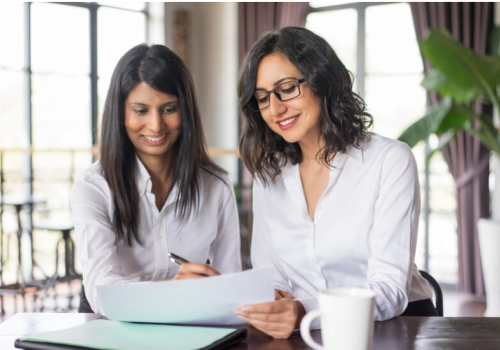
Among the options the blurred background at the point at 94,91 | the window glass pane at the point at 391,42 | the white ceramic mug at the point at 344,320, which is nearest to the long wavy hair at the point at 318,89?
the white ceramic mug at the point at 344,320

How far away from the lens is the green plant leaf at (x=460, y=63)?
362cm

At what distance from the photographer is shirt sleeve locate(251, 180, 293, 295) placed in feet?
5.72

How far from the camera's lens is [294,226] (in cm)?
171

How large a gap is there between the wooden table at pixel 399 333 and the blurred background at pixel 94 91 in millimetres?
3507

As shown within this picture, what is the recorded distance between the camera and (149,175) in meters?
1.89

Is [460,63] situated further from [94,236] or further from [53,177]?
[53,177]

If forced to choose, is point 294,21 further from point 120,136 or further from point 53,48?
point 120,136

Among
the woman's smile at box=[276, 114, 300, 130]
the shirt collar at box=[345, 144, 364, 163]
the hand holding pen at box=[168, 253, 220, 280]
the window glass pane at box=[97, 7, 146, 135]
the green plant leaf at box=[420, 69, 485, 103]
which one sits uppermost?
the window glass pane at box=[97, 7, 146, 135]

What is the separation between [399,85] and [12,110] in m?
3.21

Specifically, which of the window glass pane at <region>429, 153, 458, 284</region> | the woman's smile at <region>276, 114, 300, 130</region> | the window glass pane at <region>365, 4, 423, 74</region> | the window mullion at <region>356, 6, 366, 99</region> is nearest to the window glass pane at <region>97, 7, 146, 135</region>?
the window mullion at <region>356, 6, 366, 99</region>

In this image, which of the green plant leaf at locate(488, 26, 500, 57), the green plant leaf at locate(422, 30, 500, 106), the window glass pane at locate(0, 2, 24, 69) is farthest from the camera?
the window glass pane at locate(0, 2, 24, 69)

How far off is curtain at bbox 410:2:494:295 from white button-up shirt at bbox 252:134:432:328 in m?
3.25

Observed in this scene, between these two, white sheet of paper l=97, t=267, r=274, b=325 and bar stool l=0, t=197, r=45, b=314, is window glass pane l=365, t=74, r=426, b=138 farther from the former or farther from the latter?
white sheet of paper l=97, t=267, r=274, b=325

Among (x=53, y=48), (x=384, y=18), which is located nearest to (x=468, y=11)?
(x=384, y=18)
